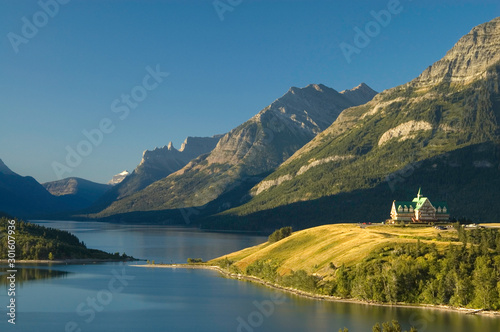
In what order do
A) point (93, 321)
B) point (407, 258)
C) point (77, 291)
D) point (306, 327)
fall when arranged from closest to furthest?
point (306, 327)
point (93, 321)
point (407, 258)
point (77, 291)

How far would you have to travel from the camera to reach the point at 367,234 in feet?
648

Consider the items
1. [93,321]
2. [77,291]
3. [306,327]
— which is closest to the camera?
[306,327]

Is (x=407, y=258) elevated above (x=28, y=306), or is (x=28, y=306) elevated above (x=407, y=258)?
(x=407, y=258)

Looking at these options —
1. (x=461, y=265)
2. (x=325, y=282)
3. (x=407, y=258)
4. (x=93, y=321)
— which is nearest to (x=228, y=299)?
(x=325, y=282)

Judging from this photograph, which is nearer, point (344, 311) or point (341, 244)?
point (344, 311)

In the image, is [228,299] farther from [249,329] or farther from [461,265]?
[461,265]

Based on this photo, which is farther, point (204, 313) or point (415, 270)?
point (204, 313)

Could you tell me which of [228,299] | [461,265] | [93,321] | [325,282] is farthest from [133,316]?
[461,265]

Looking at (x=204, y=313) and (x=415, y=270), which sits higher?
(x=415, y=270)

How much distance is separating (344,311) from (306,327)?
747 inches

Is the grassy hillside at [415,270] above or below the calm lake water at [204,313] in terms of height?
above

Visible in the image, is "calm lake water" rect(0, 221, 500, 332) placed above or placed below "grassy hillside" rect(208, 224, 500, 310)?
below

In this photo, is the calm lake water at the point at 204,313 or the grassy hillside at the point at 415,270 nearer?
the calm lake water at the point at 204,313

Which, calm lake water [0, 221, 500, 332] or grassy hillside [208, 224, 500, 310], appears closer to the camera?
calm lake water [0, 221, 500, 332]
